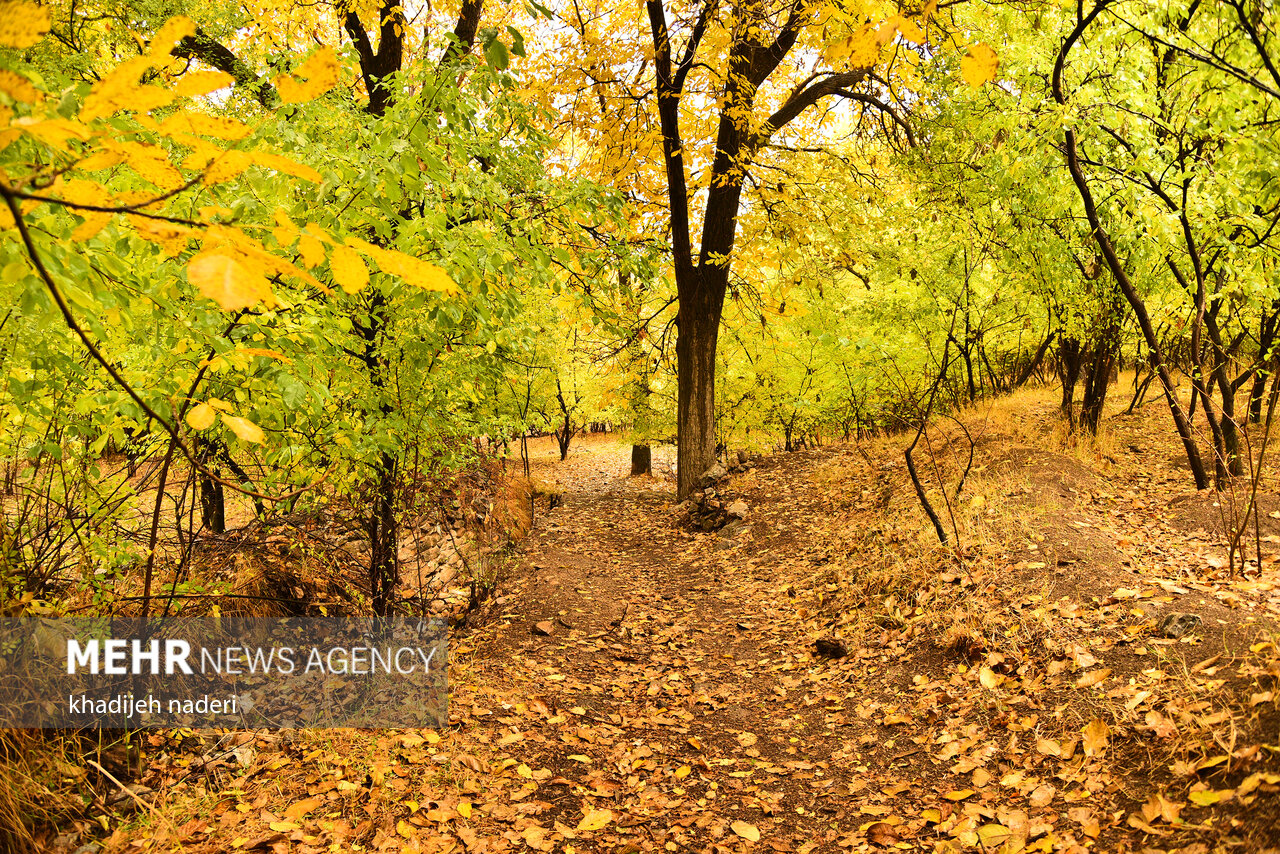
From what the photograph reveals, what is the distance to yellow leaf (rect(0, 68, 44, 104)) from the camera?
72cm

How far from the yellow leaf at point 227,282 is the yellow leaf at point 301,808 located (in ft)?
10.1

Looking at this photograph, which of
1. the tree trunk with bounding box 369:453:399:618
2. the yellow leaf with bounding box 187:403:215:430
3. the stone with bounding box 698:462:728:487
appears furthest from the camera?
the stone with bounding box 698:462:728:487

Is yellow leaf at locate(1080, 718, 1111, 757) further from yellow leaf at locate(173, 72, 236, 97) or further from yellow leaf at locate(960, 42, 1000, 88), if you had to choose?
yellow leaf at locate(173, 72, 236, 97)

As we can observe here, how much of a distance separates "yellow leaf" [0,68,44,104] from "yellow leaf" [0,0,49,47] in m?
0.04

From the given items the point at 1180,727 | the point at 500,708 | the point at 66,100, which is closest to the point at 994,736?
the point at 1180,727

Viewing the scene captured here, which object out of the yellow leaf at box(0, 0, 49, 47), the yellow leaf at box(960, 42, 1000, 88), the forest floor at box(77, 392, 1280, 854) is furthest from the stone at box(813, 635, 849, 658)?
the yellow leaf at box(0, 0, 49, 47)

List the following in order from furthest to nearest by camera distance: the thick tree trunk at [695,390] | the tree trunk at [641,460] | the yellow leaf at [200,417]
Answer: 1. the tree trunk at [641,460]
2. the thick tree trunk at [695,390]
3. the yellow leaf at [200,417]

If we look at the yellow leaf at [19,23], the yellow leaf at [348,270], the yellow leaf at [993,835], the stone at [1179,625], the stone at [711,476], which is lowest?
the yellow leaf at [993,835]

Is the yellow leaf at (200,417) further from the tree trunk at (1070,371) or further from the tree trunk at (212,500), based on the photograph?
the tree trunk at (1070,371)

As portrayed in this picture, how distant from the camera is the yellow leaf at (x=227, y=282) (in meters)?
0.70

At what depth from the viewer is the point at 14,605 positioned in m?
2.74

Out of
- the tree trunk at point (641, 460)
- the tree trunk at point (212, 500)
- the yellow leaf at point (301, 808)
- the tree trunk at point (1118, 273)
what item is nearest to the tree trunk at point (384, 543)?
the tree trunk at point (212, 500)

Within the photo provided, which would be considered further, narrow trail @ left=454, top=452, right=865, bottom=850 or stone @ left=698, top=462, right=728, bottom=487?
stone @ left=698, top=462, right=728, bottom=487

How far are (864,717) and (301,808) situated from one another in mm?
3177
